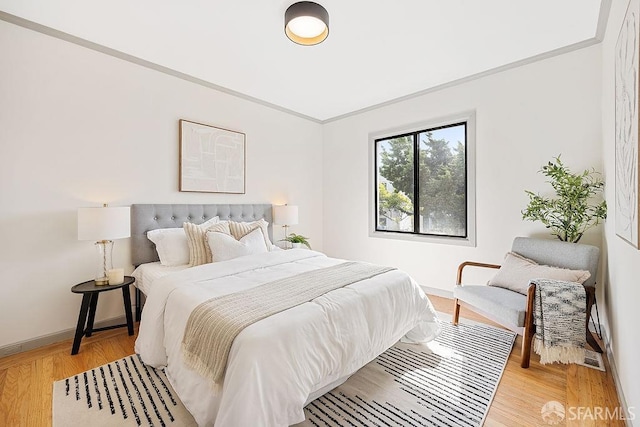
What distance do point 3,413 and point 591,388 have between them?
12.0ft

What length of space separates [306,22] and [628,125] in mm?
2114

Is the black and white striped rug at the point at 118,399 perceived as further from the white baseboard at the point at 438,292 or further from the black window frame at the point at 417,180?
the black window frame at the point at 417,180

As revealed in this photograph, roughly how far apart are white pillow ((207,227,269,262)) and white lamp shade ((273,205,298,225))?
103cm

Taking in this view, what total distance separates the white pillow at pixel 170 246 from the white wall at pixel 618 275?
3280 mm

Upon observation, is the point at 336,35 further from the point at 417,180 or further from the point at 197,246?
the point at 197,246

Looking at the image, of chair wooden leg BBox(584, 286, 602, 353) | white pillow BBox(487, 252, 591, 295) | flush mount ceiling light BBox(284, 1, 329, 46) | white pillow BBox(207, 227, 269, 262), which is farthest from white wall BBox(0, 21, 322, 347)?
chair wooden leg BBox(584, 286, 602, 353)

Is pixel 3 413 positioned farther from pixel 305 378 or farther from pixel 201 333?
pixel 305 378

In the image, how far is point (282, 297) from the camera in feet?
5.95

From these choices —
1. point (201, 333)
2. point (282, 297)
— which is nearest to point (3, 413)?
point (201, 333)

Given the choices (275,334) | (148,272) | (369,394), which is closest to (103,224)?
(148,272)

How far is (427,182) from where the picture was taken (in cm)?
387

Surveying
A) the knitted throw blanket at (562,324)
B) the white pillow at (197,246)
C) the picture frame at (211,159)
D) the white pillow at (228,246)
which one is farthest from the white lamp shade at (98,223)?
the knitted throw blanket at (562,324)

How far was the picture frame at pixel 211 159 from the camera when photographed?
3.27 meters

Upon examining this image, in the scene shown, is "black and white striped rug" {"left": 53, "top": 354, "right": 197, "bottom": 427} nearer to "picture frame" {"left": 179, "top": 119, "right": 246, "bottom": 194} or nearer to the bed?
the bed
